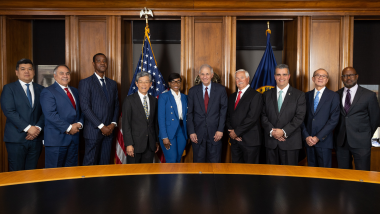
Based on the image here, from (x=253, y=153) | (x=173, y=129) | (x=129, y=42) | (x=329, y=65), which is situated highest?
(x=129, y=42)

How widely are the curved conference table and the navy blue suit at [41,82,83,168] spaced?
4.99ft

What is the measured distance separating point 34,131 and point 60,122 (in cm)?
49

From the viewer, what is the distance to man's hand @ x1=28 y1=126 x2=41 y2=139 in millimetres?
3506

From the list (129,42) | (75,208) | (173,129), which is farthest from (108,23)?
(75,208)

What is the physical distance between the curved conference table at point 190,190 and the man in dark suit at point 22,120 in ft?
6.20

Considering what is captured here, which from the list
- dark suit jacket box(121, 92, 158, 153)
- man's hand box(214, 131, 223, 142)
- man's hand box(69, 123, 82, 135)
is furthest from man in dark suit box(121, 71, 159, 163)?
man's hand box(214, 131, 223, 142)

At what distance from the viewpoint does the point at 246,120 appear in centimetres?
346

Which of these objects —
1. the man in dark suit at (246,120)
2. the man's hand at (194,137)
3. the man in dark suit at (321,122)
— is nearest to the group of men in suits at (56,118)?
the man's hand at (194,137)

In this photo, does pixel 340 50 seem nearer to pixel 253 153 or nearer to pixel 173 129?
pixel 253 153

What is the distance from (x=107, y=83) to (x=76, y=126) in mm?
798

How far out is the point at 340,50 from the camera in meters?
4.39

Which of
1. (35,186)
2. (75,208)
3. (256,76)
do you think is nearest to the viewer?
(75,208)

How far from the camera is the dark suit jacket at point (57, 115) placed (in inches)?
132

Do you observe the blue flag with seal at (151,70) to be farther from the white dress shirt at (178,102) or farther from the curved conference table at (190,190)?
the curved conference table at (190,190)
